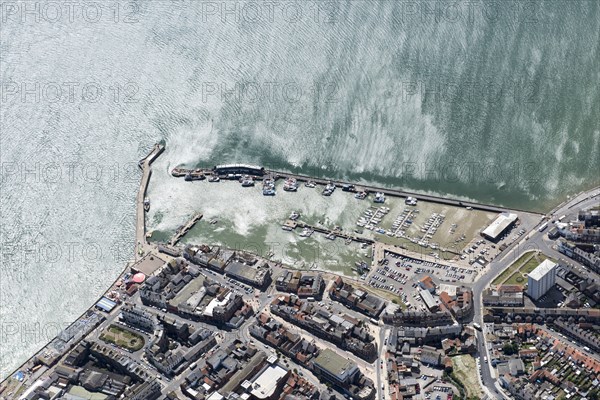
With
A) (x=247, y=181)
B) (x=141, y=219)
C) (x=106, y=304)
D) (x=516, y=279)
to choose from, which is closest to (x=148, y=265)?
(x=106, y=304)

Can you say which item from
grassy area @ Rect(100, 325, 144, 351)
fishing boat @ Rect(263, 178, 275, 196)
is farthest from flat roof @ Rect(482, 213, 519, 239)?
grassy area @ Rect(100, 325, 144, 351)

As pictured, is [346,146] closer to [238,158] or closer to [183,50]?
[238,158]

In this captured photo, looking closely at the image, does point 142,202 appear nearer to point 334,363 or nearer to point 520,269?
point 334,363

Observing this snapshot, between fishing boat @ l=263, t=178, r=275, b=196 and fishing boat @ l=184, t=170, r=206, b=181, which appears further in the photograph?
fishing boat @ l=184, t=170, r=206, b=181

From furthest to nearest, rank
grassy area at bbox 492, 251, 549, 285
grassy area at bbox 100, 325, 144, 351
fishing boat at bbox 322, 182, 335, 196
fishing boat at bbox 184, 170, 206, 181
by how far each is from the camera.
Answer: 1. fishing boat at bbox 184, 170, 206, 181
2. fishing boat at bbox 322, 182, 335, 196
3. grassy area at bbox 492, 251, 549, 285
4. grassy area at bbox 100, 325, 144, 351

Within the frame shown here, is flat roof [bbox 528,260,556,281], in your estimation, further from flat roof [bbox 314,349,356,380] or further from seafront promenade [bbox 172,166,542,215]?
flat roof [bbox 314,349,356,380]

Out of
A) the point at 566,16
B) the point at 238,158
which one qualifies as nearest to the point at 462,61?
the point at 566,16
